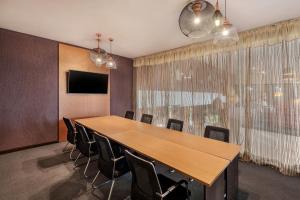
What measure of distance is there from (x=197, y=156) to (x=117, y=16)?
101 inches

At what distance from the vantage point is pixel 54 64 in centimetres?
407

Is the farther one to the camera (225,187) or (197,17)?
(225,187)

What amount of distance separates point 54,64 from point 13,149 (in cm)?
221

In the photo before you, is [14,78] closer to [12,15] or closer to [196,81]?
[12,15]

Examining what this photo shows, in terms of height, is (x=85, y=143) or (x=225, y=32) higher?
(x=225, y=32)

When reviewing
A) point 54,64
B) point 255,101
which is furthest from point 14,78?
point 255,101

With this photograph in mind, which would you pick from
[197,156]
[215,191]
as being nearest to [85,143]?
[197,156]

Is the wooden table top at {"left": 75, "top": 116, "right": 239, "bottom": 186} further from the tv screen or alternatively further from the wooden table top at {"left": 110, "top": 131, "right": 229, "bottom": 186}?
the tv screen

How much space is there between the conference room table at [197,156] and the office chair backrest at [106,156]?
235 mm

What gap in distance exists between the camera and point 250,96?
10.5ft

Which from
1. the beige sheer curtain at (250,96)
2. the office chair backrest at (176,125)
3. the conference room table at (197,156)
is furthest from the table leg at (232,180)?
the beige sheer curtain at (250,96)

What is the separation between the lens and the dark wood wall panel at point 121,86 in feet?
18.0

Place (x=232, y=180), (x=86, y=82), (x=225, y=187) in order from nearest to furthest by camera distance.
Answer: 1. (x=225, y=187)
2. (x=232, y=180)
3. (x=86, y=82)

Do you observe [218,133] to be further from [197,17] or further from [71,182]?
[71,182]
